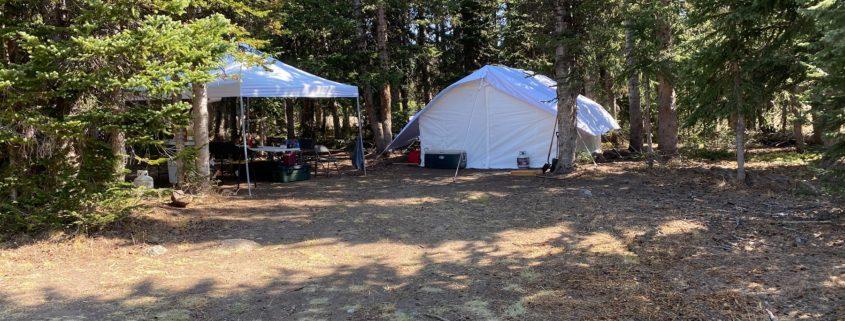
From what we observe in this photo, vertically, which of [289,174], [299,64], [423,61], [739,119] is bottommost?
Answer: [289,174]

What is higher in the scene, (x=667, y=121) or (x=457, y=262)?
(x=667, y=121)

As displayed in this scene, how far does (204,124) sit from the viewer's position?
9.02 metres

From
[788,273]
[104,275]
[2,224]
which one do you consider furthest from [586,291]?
[2,224]

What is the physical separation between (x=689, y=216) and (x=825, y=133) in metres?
1.78

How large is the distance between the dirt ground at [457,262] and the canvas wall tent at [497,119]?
15.8 feet

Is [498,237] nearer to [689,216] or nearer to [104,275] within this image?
[689,216]

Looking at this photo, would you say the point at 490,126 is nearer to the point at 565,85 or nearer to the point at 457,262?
the point at 565,85

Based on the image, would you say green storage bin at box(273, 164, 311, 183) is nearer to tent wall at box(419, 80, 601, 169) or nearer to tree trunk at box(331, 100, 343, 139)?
tent wall at box(419, 80, 601, 169)

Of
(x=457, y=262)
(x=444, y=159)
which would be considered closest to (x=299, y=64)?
(x=444, y=159)

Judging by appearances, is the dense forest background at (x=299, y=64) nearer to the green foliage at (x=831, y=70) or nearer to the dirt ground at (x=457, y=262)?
the green foliage at (x=831, y=70)

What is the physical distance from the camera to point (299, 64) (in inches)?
641

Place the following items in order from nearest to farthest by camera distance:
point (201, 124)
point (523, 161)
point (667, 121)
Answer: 1. point (201, 124)
2. point (523, 161)
3. point (667, 121)

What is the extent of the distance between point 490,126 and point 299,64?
19.3 feet

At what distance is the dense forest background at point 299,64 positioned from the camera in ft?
17.9
